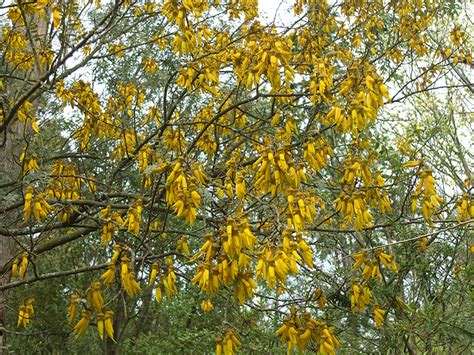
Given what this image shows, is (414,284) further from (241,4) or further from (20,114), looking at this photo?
(20,114)

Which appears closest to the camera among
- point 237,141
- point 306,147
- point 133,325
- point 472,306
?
point 306,147

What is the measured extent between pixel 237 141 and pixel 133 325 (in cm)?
546

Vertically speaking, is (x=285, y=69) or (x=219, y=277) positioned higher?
(x=285, y=69)

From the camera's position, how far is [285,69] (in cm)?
256

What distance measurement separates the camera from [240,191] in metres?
2.36

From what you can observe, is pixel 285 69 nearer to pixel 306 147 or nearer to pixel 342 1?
pixel 306 147

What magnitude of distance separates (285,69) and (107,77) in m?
4.53

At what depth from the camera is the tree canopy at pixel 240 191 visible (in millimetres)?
2230

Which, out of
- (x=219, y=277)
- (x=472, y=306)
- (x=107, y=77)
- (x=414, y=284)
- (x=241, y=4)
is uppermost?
(x=107, y=77)

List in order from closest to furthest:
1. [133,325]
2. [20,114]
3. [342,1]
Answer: [20,114] < [342,1] < [133,325]

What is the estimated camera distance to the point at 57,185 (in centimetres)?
360

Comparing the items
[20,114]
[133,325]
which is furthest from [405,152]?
[133,325]

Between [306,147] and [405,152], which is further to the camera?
[405,152]

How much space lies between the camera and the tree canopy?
2.23m
